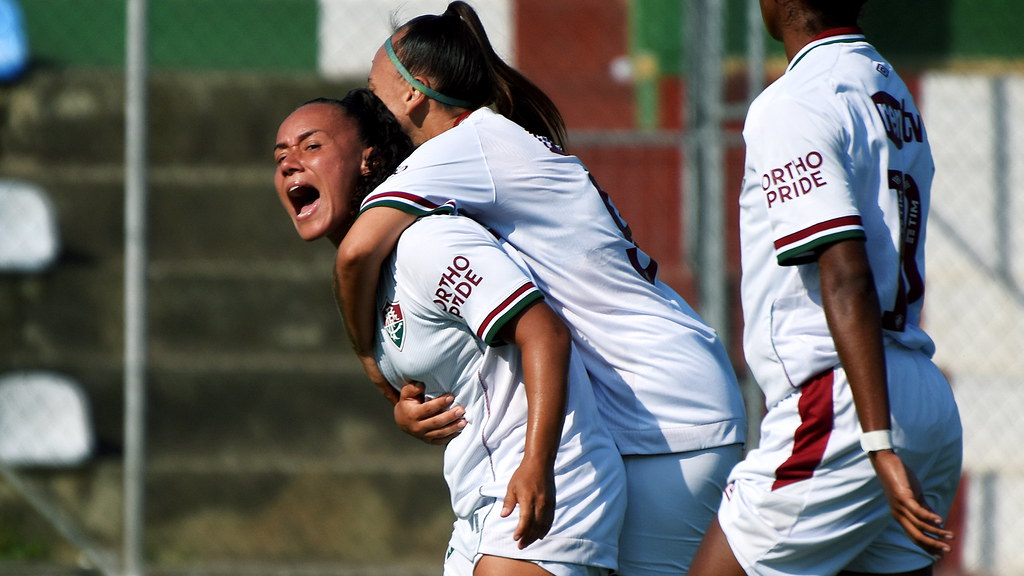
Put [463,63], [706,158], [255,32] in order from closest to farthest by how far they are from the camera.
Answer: [463,63] < [706,158] < [255,32]

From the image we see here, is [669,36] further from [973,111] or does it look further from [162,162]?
[162,162]

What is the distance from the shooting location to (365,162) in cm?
263

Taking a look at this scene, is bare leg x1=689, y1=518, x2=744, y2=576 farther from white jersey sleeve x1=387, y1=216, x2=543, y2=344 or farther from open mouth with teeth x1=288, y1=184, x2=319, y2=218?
open mouth with teeth x1=288, y1=184, x2=319, y2=218

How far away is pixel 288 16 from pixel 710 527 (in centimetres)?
538

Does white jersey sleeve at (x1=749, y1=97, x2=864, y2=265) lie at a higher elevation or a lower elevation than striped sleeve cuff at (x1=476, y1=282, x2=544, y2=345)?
higher

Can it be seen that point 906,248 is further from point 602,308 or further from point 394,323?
point 394,323

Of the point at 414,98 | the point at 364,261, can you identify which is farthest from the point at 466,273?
the point at 414,98

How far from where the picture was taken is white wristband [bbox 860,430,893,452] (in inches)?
87.8

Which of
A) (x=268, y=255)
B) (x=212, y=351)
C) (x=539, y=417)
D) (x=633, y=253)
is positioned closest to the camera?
(x=539, y=417)

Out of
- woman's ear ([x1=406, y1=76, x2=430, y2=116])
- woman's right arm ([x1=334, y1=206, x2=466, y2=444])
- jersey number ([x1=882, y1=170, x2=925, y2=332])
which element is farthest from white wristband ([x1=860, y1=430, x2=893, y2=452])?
woman's ear ([x1=406, y1=76, x2=430, y2=116])

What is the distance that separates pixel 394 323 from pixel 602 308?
430 millimetres

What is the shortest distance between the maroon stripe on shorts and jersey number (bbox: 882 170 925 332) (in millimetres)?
179

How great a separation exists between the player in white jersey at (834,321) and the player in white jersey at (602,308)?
123 millimetres

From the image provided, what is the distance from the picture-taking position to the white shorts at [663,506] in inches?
94.7
